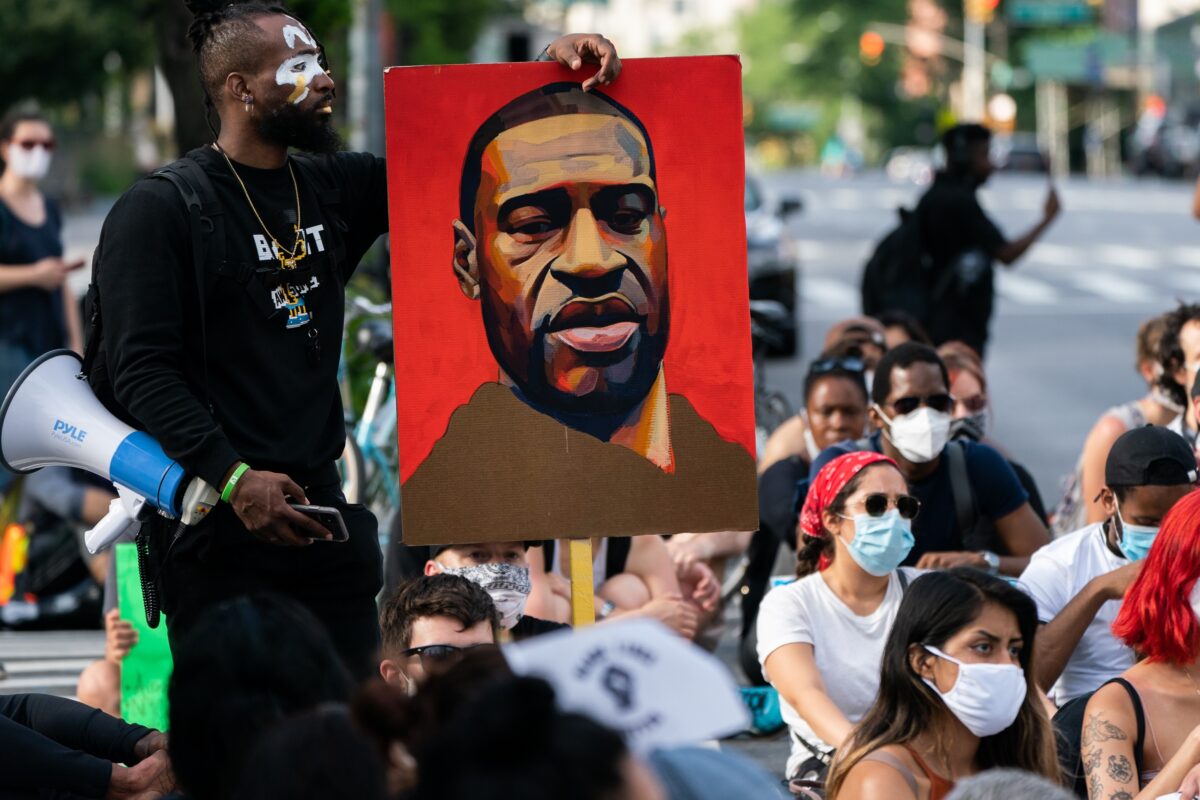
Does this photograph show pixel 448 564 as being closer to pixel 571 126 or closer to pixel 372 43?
pixel 571 126

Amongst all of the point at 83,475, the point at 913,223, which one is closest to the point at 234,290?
the point at 83,475

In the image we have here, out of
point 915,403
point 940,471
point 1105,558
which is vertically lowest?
point 1105,558

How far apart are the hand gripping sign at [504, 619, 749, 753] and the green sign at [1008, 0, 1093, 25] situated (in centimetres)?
7438

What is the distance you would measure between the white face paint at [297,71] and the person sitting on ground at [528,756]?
210 cm

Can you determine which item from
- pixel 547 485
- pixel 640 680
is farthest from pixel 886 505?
pixel 640 680

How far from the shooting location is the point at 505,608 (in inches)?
208

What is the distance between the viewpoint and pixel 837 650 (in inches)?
211

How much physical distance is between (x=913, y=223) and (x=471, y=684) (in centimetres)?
824

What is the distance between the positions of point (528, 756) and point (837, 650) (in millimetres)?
3430

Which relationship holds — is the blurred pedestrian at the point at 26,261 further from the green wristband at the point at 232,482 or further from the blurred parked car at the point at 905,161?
the blurred parked car at the point at 905,161

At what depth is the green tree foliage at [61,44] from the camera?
35562mm

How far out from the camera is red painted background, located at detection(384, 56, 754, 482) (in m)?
4.21

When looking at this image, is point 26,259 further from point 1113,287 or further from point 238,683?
point 1113,287

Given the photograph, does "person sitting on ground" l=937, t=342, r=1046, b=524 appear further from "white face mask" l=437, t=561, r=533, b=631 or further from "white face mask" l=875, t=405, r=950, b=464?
"white face mask" l=437, t=561, r=533, b=631
